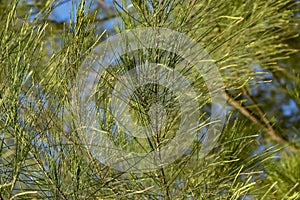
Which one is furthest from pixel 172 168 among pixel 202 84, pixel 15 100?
pixel 15 100

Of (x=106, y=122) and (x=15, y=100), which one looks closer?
(x=15, y=100)

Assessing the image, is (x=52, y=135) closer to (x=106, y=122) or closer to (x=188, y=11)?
(x=106, y=122)

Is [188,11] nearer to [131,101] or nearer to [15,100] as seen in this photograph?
[131,101]

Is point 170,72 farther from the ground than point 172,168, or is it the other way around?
point 170,72

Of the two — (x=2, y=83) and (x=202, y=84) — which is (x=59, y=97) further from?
(x=202, y=84)

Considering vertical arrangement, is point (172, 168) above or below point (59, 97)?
below

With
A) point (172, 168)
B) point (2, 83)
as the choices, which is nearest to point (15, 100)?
point (2, 83)

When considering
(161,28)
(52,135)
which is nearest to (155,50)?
(161,28)

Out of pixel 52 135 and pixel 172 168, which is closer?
pixel 52 135
